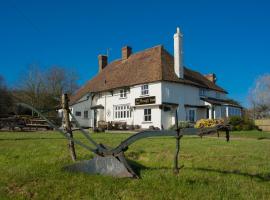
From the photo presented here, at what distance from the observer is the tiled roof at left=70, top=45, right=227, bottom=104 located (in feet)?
129

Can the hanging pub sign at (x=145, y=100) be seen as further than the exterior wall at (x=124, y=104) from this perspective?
Yes

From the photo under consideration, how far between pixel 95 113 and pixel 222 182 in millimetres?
40173

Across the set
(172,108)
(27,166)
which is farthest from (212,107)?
(27,166)

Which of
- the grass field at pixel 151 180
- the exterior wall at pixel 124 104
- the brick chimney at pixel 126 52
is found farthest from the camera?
the brick chimney at pixel 126 52

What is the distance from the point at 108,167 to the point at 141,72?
112 ft

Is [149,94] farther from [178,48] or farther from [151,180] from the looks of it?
[151,180]

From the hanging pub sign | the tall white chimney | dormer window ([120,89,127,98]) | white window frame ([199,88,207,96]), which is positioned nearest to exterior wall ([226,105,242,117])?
white window frame ([199,88,207,96])

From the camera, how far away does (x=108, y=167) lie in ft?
24.8

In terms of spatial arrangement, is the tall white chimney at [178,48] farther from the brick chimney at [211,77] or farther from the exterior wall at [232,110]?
the brick chimney at [211,77]

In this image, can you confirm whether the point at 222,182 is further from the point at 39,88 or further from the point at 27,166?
the point at 39,88

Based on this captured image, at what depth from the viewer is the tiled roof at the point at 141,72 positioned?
3925cm

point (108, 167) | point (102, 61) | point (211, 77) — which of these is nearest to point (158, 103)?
point (211, 77)

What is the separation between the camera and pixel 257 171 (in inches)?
339

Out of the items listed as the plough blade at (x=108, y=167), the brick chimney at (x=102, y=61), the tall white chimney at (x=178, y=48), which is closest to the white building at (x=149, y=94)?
the tall white chimney at (x=178, y=48)
